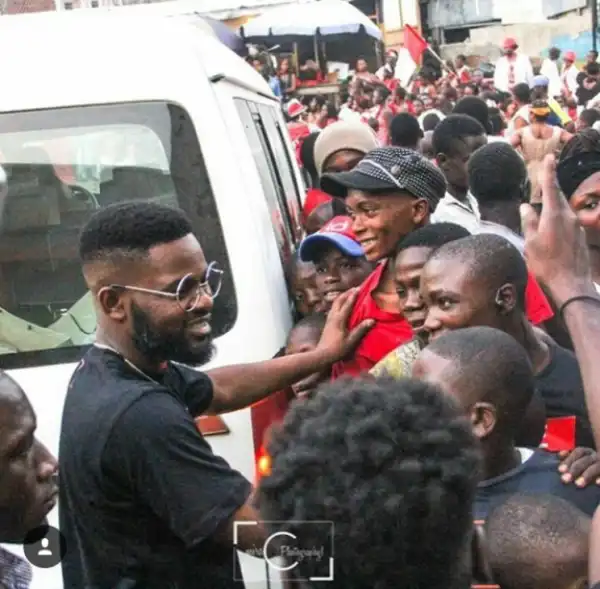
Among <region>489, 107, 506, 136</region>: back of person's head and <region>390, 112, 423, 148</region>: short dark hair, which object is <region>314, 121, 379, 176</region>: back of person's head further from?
<region>489, 107, 506, 136</region>: back of person's head

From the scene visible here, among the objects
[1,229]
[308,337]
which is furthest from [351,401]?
[1,229]

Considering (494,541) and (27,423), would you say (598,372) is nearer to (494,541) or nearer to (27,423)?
(494,541)

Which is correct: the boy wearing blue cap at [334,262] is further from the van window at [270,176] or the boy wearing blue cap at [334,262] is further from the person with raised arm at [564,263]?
the person with raised arm at [564,263]

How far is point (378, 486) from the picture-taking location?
1.45 meters

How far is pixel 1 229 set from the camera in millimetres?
3416

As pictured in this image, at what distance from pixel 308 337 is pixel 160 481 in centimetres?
126

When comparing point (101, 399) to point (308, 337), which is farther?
point (308, 337)

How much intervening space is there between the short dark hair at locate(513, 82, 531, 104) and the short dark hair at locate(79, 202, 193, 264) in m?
10.2

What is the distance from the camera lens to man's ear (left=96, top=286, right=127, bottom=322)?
2441 mm

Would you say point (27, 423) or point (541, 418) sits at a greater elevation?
point (27, 423)

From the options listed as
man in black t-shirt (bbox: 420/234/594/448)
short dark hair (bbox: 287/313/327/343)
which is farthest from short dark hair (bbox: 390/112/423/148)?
man in black t-shirt (bbox: 420/234/594/448)

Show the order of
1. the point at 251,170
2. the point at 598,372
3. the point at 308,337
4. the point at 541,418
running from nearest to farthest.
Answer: the point at 598,372
the point at 541,418
the point at 308,337
the point at 251,170

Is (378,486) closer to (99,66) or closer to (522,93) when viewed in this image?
(99,66)

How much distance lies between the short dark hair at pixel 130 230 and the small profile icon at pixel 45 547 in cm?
62
